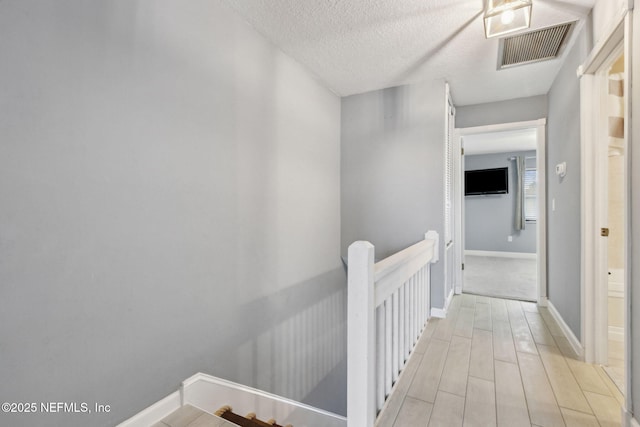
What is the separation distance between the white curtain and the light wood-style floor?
4839mm

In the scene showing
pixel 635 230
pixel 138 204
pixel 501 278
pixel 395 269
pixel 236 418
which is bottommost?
pixel 236 418

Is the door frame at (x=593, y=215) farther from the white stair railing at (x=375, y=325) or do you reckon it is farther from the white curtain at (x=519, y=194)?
the white curtain at (x=519, y=194)

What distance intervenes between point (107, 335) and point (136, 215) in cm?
55

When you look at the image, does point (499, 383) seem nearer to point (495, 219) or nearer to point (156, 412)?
point (156, 412)

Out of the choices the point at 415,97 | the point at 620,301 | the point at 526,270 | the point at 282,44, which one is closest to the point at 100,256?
the point at 282,44

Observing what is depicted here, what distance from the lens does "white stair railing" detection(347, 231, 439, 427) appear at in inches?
47.8

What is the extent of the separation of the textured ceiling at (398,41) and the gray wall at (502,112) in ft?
0.39

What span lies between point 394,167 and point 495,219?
16.9 feet

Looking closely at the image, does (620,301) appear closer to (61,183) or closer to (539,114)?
(539,114)

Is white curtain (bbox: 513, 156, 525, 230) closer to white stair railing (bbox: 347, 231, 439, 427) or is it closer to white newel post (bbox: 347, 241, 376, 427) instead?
white stair railing (bbox: 347, 231, 439, 427)

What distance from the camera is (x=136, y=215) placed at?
1.35 metres

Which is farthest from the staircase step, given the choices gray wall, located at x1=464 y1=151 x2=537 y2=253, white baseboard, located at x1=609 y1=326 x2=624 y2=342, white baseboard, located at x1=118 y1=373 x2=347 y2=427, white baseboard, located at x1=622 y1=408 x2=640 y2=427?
gray wall, located at x1=464 y1=151 x2=537 y2=253

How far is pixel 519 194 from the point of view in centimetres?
645

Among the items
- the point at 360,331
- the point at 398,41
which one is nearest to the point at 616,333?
the point at 360,331
